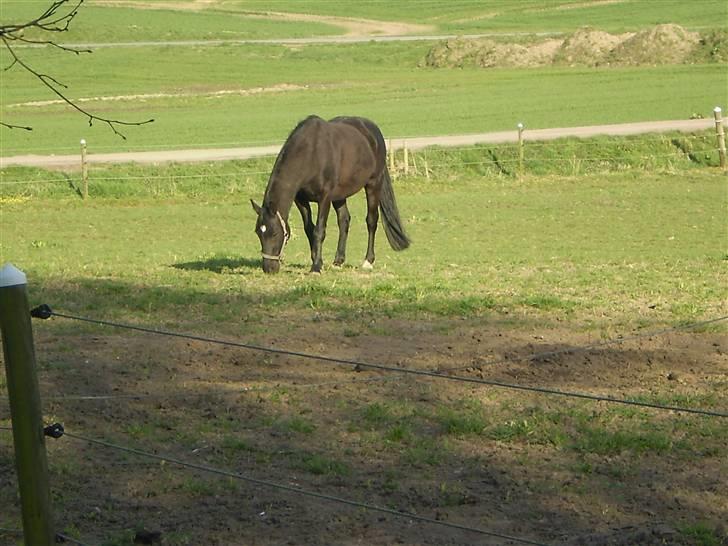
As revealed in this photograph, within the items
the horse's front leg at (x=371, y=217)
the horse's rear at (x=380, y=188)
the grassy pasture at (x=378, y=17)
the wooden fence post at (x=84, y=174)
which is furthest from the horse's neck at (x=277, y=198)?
the grassy pasture at (x=378, y=17)

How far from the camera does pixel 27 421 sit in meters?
4.57

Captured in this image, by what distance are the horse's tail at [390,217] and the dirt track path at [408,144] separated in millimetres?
15273

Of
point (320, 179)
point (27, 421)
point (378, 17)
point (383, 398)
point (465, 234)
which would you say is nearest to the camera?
point (27, 421)

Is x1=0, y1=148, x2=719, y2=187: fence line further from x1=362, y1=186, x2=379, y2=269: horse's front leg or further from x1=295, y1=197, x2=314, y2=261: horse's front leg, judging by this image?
x1=295, y1=197, x2=314, y2=261: horse's front leg

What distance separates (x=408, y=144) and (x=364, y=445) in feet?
94.2

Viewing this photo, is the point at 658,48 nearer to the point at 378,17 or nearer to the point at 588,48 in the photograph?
the point at 588,48

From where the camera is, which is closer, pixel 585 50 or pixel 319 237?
pixel 319 237

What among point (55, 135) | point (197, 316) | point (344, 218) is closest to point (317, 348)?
point (197, 316)

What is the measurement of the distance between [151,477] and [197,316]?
425 cm

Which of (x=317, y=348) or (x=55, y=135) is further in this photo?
(x=55, y=135)

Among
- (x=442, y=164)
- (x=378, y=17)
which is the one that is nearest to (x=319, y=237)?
(x=442, y=164)

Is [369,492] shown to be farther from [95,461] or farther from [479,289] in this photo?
[479,289]

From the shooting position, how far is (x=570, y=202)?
2636 centimetres

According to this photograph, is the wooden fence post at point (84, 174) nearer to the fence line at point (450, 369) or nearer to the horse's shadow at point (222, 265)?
the horse's shadow at point (222, 265)
